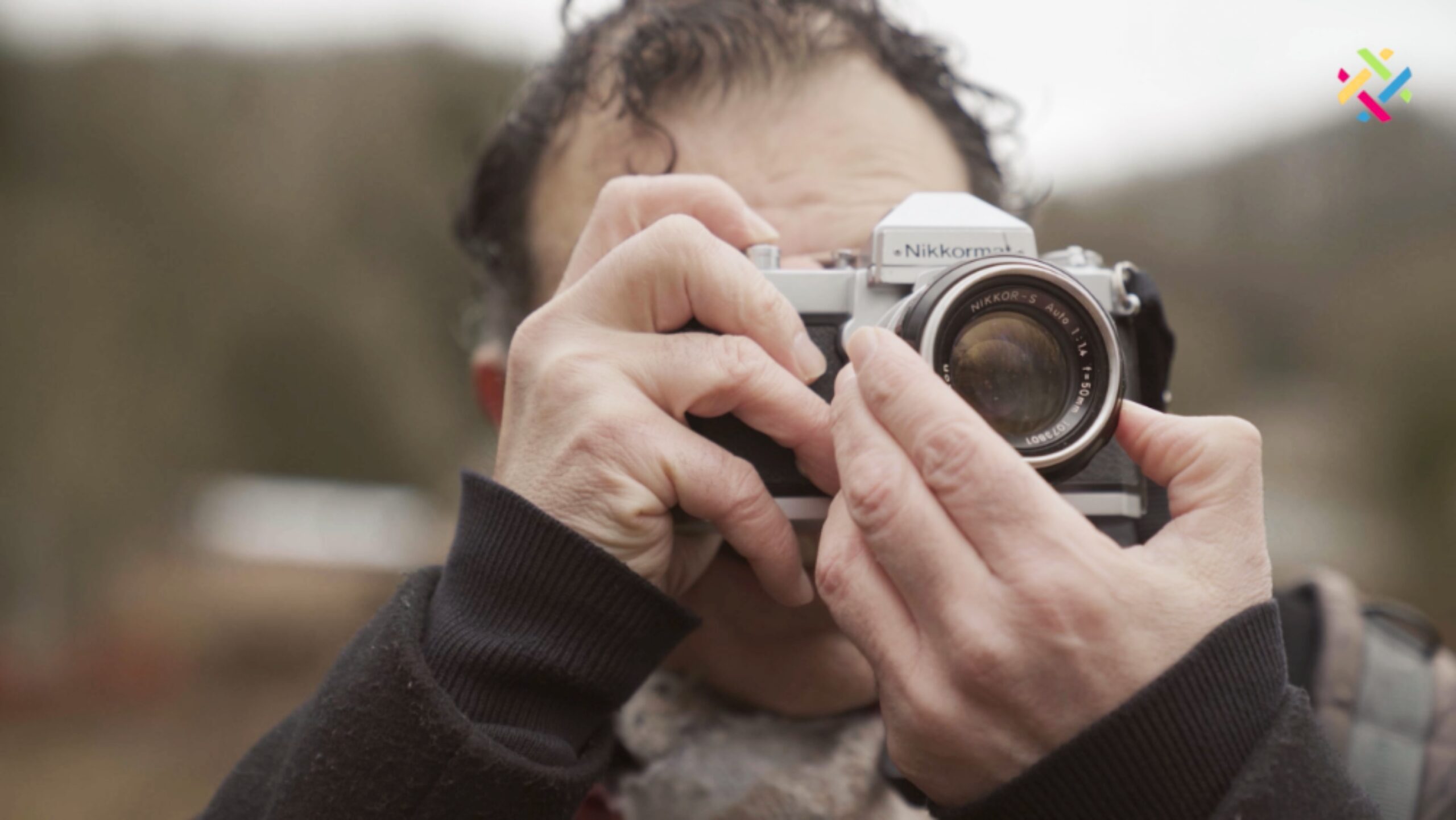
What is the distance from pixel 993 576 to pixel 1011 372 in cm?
26

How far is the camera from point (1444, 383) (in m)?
9.49

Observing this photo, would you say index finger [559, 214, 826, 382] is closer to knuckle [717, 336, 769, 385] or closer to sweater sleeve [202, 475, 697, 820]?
knuckle [717, 336, 769, 385]

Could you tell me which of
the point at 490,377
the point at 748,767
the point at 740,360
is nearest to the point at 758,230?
the point at 740,360

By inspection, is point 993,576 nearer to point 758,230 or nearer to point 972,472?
point 972,472

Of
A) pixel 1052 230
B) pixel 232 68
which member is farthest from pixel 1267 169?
pixel 232 68

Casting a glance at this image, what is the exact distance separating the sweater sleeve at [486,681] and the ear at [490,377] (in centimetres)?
80

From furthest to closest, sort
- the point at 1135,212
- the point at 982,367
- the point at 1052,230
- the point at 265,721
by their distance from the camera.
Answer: the point at 1135,212 < the point at 1052,230 < the point at 265,721 < the point at 982,367

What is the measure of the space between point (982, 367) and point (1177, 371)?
973 centimetres

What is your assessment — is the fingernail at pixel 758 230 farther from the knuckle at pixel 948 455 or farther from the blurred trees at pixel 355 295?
the blurred trees at pixel 355 295

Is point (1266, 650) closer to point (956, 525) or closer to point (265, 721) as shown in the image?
point (956, 525)

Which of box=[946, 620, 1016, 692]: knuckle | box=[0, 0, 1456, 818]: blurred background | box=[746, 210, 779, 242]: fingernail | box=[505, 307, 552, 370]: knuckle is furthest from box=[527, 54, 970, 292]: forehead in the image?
box=[0, 0, 1456, 818]: blurred background

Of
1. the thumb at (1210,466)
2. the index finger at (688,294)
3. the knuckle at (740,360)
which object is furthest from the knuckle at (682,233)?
the thumb at (1210,466)

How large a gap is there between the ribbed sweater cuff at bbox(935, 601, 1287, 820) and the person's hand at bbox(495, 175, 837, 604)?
0.35m

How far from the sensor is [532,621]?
1.02 meters
